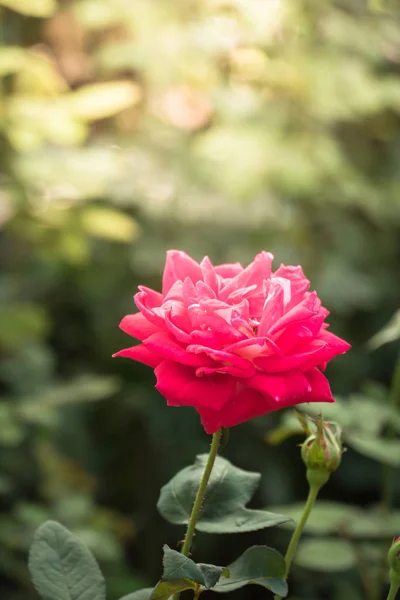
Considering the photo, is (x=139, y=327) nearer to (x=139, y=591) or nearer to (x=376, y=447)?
(x=139, y=591)

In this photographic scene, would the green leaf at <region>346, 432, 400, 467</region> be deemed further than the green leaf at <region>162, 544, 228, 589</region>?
Yes

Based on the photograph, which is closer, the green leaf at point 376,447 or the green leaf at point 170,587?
the green leaf at point 170,587

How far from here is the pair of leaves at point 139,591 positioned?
0.39m

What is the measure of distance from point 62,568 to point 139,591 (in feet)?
0.15

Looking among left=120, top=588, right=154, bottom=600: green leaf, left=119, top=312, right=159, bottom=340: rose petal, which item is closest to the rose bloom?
left=119, top=312, right=159, bottom=340: rose petal

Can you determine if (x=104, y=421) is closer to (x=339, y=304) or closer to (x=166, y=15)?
(x=339, y=304)

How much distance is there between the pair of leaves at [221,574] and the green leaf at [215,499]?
0.08 feet

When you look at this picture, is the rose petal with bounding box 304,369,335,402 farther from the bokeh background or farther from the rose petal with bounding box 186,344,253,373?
the bokeh background

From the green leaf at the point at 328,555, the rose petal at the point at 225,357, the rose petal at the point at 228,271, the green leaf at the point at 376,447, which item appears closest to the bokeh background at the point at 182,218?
the green leaf at the point at 328,555

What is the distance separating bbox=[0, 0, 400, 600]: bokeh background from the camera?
137 cm

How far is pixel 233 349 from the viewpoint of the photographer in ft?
1.32

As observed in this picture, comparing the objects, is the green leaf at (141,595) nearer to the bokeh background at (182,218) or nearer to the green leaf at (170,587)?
the green leaf at (170,587)

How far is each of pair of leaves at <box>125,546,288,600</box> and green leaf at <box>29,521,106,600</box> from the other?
0.08 ft

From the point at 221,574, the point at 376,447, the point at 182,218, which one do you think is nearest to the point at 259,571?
the point at 221,574
